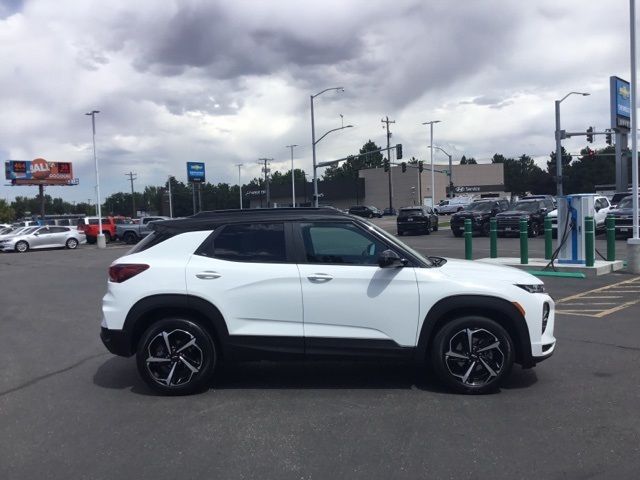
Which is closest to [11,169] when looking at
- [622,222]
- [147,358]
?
[622,222]

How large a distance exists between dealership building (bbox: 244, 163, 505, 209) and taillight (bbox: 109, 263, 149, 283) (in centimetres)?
8857

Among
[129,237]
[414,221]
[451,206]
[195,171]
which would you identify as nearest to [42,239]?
[129,237]

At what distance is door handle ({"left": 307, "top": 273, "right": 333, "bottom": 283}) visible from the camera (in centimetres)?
537

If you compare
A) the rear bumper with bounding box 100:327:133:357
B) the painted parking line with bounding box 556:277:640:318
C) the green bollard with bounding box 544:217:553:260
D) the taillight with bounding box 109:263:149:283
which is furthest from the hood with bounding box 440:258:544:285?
the green bollard with bounding box 544:217:553:260

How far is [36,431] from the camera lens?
15.7 ft

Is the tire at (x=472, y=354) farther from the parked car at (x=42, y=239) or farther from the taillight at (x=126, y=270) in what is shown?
the parked car at (x=42, y=239)

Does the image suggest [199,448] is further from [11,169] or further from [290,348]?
[11,169]

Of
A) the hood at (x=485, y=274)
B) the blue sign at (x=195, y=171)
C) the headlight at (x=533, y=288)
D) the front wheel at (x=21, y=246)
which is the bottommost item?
the front wheel at (x=21, y=246)

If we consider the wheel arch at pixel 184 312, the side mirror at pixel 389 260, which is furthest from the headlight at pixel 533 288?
the wheel arch at pixel 184 312

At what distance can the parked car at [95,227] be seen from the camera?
1527 inches

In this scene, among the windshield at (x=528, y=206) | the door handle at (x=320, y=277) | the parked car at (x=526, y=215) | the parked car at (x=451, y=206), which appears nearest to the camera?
the door handle at (x=320, y=277)

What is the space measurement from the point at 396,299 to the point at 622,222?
71.9ft

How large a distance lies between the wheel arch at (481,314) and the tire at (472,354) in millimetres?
88

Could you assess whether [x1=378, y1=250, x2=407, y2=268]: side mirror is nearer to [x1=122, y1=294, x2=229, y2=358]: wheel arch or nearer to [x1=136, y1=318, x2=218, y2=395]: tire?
[x1=122, y1=294, x2=229, y2=358]: wheel arch
